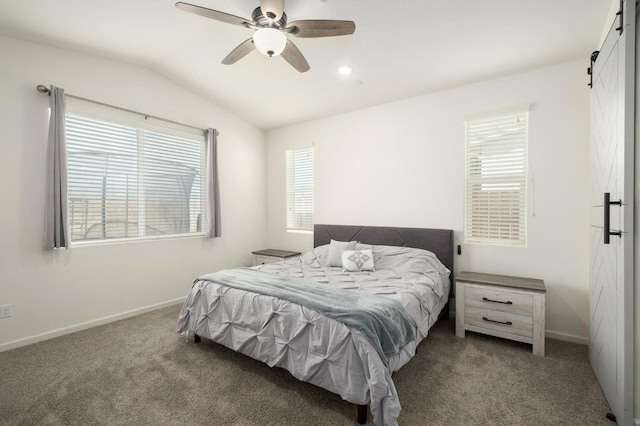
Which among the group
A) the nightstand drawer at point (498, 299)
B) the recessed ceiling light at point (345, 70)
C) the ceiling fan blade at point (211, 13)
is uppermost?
the recessed ceiling light at point (345, 70)

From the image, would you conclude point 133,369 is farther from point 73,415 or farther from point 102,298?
point 102,298

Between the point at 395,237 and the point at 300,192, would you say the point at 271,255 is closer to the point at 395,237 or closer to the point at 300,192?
the point at 300,192

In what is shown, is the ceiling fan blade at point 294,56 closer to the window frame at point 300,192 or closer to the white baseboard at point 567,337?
the window frame at point 300,192

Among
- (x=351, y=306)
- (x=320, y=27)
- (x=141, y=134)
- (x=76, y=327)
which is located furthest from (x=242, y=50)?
(x=76, y=327)

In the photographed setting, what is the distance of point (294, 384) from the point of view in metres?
2.15

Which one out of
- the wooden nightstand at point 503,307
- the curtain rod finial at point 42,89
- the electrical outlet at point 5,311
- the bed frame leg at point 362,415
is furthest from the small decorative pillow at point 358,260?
the curtain rod finial at point 42,89

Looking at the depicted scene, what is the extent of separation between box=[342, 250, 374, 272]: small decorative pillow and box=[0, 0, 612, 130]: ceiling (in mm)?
1974

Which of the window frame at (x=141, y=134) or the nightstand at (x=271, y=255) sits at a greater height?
the window frame at (x=141, y=134)

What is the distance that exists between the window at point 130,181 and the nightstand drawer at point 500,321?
3674 millimetres

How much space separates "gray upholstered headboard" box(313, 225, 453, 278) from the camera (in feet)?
11.0

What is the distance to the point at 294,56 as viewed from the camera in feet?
8.16

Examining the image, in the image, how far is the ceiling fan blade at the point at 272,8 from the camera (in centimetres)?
191

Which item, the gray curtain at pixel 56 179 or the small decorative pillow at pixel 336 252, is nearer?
the gray curtain at pixel 56 179

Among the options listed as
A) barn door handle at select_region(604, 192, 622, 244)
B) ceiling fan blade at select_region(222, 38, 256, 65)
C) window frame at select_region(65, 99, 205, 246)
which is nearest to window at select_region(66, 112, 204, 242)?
window frame at select_region(65, 99, 205, 246)
